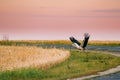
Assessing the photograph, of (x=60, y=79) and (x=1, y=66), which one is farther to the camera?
(x=1, y=66)

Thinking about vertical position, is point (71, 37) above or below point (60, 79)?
above

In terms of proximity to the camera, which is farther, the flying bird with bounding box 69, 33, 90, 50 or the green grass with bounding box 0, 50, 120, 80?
the flying bird with bounding box 69, 33, 90, 50

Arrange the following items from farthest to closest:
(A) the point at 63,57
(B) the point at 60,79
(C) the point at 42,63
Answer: (A) the point at 63,57, (C) the point at 42,63, (B) the point at 60,79

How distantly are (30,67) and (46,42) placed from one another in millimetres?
51990

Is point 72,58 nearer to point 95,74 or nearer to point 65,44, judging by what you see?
point 95,74

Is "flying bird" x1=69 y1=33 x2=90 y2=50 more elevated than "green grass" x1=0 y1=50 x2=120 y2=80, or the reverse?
"flying bird" x1=69 y1=33 x2=90 y2=50

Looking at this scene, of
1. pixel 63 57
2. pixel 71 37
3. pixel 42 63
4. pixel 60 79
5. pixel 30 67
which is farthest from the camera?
pixel 71 37

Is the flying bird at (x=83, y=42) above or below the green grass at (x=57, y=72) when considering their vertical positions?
above

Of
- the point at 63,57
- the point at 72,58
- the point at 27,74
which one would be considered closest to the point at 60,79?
the point at 27,74

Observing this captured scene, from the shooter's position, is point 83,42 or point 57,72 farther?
point 83,42

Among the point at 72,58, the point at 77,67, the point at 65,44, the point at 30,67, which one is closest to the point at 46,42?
the point at 65,44

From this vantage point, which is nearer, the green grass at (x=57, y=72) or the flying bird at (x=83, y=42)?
the green grass at (x=57, y=72)

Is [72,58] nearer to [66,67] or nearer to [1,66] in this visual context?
[66,67]

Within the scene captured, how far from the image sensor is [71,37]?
61.3 m
